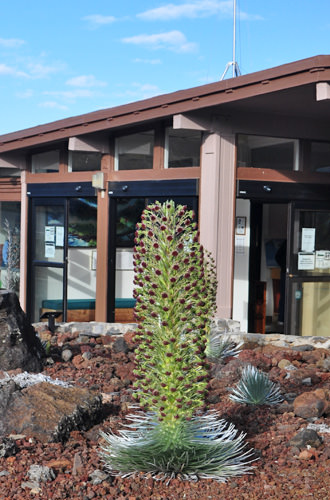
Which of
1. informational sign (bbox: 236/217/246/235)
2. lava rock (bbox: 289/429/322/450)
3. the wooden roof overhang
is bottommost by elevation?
lava rock (bbox: 289/429/322/450)

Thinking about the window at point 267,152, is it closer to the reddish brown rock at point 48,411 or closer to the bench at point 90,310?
the bench at point 90,310

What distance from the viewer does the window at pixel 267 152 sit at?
348 inches

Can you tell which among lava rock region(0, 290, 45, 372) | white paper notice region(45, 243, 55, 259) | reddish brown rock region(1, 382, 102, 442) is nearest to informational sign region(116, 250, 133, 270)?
white paper notice region(45, 243, 55, 259)

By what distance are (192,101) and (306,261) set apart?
2.65m

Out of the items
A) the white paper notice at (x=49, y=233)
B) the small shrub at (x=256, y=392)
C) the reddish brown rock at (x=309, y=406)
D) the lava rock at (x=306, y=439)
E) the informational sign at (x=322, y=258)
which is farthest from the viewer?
the white paper notice at (x=49, y=233)

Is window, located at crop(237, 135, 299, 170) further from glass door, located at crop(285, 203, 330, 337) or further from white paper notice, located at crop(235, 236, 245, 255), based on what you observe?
white paper notice, located at crop(235, 236, 245, 255)

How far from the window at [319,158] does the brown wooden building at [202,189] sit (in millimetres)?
18

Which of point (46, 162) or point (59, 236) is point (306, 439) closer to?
point (59, 236)

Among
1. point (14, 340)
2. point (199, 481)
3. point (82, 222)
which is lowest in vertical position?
point (199, 481)

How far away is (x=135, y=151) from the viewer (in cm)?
1001

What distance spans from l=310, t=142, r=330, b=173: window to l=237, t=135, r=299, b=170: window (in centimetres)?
24

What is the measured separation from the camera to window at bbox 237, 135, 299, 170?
29.0 ft

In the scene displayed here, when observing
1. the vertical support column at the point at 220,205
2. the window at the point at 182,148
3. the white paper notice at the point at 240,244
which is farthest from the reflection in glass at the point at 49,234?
the vertical support column at the point at 220,205

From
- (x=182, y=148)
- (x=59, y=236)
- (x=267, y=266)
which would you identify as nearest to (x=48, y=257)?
(x=59, y=236)
